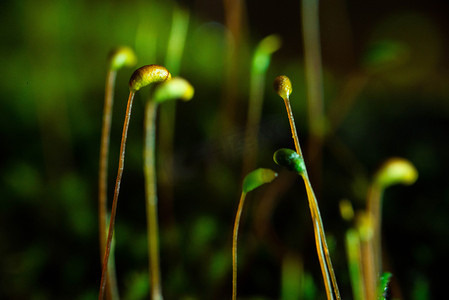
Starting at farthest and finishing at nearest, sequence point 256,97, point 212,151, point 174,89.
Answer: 1. point 256,97
2. point 212,151
3. point 174,89

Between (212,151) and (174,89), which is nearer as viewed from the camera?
(174,89)

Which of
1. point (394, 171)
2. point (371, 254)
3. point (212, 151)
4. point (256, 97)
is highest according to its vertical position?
point (256, 97)

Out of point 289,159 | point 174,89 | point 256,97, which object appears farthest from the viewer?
point 256,97

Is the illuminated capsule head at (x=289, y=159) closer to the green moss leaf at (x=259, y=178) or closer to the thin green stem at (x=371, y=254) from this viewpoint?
the green moss leaf at (x=259, y=178)

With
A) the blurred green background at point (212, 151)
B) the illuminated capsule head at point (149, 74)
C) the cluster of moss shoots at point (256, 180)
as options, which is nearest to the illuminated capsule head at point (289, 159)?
the cluster of moss shoots at point (256, 180)

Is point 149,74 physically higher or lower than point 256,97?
lower

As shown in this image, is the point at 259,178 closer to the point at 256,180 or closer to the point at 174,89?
the point at 256,180

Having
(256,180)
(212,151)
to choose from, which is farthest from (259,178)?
(212,151)

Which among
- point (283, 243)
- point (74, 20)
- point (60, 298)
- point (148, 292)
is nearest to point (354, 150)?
point (283, 243)

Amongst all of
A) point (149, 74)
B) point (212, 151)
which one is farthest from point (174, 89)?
point (212, 151)
